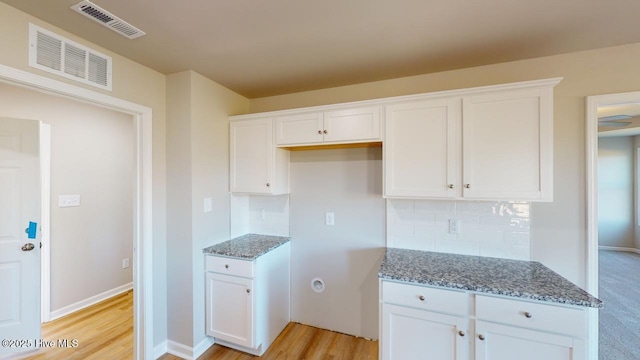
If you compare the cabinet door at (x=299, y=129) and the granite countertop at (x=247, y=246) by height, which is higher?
the cabinet door at (x=299, y=129)

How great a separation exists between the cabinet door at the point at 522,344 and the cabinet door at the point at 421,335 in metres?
0.09

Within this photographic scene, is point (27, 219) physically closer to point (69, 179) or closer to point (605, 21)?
point (69, 179)

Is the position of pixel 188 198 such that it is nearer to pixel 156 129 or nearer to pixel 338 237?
pixel 156 129

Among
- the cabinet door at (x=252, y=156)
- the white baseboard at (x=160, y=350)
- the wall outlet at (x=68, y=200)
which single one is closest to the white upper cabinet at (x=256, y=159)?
the cabinet door at (x=252, y=156)

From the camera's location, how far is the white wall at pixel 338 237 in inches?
92.3

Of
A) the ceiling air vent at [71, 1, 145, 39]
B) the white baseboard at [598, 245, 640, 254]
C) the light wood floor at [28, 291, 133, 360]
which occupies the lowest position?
the light wood floor at [28, 291, 133, 360]

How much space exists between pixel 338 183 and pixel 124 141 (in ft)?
9.30

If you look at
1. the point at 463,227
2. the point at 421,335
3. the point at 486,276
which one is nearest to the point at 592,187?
the point at 463,227

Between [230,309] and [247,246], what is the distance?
0.52 metres

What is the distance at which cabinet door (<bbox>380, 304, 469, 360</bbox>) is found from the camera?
1.52 metres

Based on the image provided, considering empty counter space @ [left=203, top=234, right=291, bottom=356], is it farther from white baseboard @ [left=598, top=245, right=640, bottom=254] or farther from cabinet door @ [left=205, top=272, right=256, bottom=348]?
white baseboard @ [left=598, top=245, right=640, bottom=254]

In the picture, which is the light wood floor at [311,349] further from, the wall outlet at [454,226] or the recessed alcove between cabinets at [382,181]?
the wall outlet at [454,226]

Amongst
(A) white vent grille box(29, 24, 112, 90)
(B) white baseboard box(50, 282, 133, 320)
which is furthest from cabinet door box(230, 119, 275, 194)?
(B) white baseboard box(50, 282, 133, 320)

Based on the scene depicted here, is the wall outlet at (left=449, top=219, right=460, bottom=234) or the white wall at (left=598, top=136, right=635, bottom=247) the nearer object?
the wall outlet at (left=449, top=219, right=460, bottom=234)
